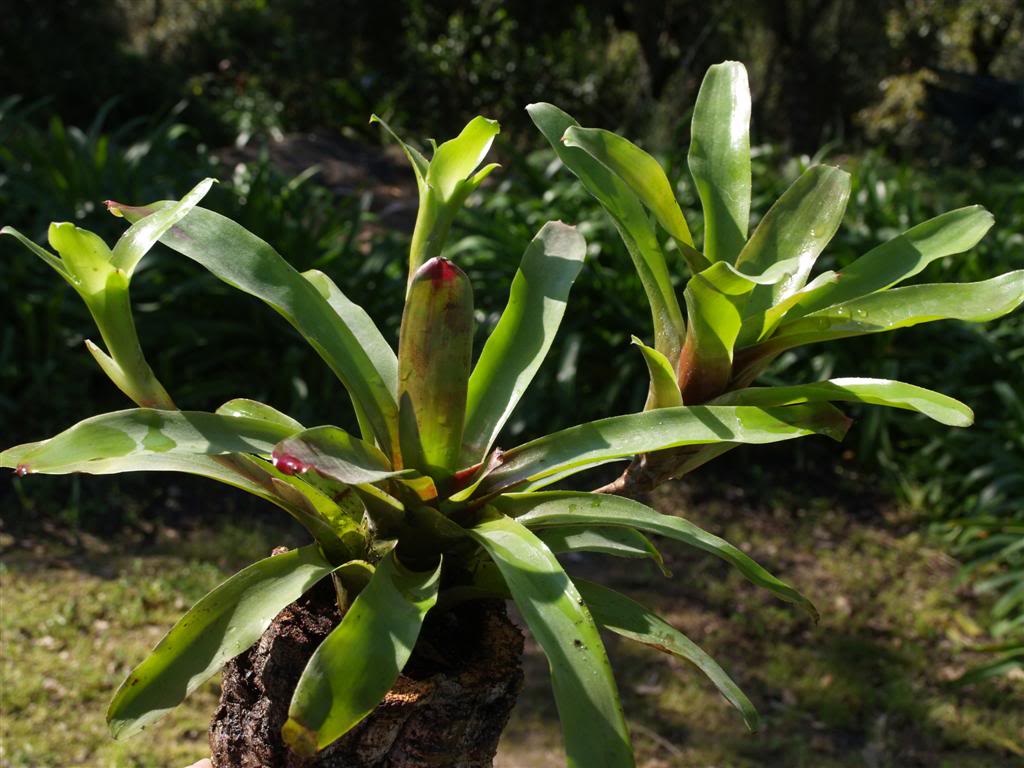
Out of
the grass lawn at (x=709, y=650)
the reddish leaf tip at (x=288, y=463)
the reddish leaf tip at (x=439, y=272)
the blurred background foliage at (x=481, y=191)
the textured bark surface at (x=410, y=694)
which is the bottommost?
the grass lawn at (x=709, y=650)

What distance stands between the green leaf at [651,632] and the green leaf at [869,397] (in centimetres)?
28

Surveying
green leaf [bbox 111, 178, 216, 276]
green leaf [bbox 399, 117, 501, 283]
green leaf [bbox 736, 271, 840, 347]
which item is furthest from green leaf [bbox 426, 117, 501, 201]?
green leaf [bbox 736, 271, 840, 347]

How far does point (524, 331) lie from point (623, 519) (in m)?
0.30

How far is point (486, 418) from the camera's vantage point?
1302 millimetres

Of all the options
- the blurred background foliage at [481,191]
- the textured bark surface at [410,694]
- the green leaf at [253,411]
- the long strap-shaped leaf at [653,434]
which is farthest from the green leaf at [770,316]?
the blurred background foliage at [481,191]

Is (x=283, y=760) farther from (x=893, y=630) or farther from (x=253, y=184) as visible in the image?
(x=253, y=184)

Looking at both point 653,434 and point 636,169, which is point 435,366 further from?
point 636,169

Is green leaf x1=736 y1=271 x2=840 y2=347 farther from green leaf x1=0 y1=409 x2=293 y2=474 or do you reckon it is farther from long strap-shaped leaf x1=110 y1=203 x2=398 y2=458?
green leaf x1=0 y1=409 x2=293 y2=474

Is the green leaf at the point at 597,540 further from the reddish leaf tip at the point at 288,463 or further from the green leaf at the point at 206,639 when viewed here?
the reddish leaf tip at the point at 288,463

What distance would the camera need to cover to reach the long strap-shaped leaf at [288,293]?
119 centimetres

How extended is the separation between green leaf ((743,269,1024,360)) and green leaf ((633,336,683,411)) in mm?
107

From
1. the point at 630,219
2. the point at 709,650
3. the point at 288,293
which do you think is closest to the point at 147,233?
the point at 288,293

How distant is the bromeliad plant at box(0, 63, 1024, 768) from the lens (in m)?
1.05

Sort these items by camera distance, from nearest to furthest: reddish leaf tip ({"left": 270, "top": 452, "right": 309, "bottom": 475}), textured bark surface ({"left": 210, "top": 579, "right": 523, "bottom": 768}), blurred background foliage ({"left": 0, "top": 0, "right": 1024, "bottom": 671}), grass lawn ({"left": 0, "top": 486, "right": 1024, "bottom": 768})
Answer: reddish leaf tip ({"left": 270, "top": 452, "right": 309, "bottom": 475}) < textured bark surface ({"left": 210, "top": 579, "right": 523, "bottom": 768}) < grass lawn ({"left": 0, "top": 486, "right": 1024, "bottom": 768}) < blurred background foliage ({"left": 0, "top": 0, "right": 1024, "bottom": 671})
